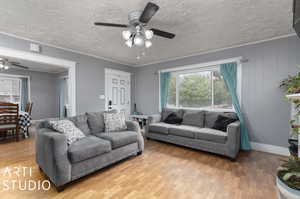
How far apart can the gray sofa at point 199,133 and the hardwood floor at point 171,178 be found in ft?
0.72

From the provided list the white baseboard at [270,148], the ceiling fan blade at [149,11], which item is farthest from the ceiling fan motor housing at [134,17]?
the white baseboard at [270,148]

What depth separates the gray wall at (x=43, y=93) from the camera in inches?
245

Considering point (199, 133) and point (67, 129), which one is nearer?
point (67, 129)

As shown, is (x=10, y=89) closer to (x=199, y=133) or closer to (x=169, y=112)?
(x=169, y=112)

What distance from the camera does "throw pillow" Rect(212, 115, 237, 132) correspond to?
3031 millimetres

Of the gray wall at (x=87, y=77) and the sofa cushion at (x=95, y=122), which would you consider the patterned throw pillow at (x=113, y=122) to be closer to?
the sofa cushion at (x=95, y=122)

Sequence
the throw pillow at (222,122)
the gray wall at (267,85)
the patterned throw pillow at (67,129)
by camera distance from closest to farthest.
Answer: the patterned throw pillow at (67,129) < the gray wall at (267,85) < the throw pillow at (222,122)

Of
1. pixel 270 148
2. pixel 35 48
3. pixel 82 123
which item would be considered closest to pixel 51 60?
pixel 35 48

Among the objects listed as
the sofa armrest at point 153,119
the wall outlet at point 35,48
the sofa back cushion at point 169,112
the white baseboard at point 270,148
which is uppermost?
the wall outlet at point 35,48

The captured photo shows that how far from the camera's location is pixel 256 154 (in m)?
2.97

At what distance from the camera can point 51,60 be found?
3.38m

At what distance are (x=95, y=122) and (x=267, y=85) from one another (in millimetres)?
3848

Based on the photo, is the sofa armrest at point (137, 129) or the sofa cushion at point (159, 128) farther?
the sofa cushion at point (159, 128)

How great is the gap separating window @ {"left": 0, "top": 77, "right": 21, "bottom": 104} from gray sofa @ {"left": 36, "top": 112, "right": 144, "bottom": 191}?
5.35 metres
